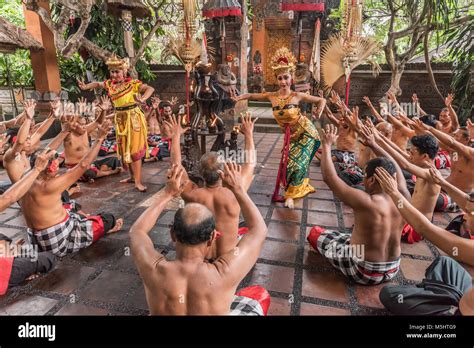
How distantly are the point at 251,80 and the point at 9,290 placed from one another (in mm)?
13721

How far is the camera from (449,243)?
1.96 metres

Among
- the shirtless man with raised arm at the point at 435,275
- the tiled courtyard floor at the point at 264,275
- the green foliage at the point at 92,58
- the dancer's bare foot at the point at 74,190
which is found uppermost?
the green foliage at the point at 92,58

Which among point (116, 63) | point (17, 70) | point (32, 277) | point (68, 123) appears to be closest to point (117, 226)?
point (32, 277)

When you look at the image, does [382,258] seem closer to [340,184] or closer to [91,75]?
[340,184]

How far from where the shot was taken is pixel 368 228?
2.65 meters

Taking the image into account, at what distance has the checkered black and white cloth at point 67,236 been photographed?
10.3 feet

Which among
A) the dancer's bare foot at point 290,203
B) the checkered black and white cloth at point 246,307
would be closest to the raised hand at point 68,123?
the checkered black and white cloth at point 246,307

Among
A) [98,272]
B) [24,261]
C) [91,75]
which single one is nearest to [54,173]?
[24,261]

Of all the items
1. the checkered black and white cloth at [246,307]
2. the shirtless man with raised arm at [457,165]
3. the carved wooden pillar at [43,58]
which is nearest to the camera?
the checkered black and white cloth at [246,307]

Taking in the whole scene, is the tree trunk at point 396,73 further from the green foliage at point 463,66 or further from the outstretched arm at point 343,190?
the outstretched arm at point 343,190

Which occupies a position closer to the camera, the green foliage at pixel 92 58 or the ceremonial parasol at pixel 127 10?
the ceremonial parasol at pixel 127 10

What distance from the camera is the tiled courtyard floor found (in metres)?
2.63

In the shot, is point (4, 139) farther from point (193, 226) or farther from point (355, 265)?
point (355, 265)

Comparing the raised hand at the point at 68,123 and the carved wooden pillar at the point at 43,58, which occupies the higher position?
the carved wooden pillar at the point at 43,58
